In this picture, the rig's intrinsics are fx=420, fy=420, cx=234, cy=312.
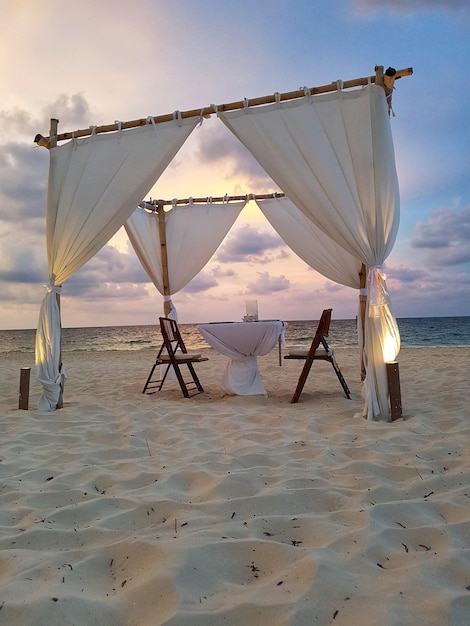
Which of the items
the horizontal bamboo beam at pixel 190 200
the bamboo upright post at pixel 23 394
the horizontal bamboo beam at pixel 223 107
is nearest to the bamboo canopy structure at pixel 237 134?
the horizontal bamboo beam at pixel 223 107

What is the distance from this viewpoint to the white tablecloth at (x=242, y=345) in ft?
13.1

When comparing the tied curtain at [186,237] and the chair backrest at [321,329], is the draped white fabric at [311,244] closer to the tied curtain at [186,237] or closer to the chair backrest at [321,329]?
the tied curtain at [186,237]

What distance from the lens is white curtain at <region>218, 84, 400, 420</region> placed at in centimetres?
310

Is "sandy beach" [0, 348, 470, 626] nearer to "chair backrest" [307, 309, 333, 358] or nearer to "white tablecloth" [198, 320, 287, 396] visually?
"chair backrest" [307, 309, 333, 358]

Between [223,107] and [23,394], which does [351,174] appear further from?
[23,394]

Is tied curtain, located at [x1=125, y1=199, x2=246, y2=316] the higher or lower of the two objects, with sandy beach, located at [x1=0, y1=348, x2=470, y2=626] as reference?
higher

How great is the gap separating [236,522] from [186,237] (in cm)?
450

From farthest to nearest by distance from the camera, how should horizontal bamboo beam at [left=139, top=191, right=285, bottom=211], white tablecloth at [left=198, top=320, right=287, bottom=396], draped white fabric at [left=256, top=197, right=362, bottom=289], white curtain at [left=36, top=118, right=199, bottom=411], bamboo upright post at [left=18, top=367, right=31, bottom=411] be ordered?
horizontal bamboo beam at [left=139, top=191, right=285, bottom=211] → draped white fabric at [left=256, top=197, right=362, bottom=289] → white tablecloth at [left=198, top=320, right=287, bottom=396] → white curtain at [left=36, top=118, right=199, bottom=411] → bamboo upright post at [left=18, top=367, right=31, bottom=411]

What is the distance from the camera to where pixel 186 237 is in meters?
5.51

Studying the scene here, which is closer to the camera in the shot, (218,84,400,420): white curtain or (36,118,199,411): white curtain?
(218,84,400,420): white curtain

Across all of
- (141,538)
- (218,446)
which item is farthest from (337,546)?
(218,446)

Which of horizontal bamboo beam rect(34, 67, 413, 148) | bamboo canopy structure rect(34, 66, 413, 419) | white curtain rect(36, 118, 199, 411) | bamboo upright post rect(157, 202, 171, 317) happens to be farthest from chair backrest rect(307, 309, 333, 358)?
bamboo upright post rect(157, 202, 171, 317)

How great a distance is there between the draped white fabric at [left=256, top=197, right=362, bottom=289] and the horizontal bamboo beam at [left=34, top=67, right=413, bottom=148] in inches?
64.6

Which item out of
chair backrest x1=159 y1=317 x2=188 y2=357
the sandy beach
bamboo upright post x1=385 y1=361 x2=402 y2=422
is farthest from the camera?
chair backrest x1=159 y1=317 x2=188 y2=357
